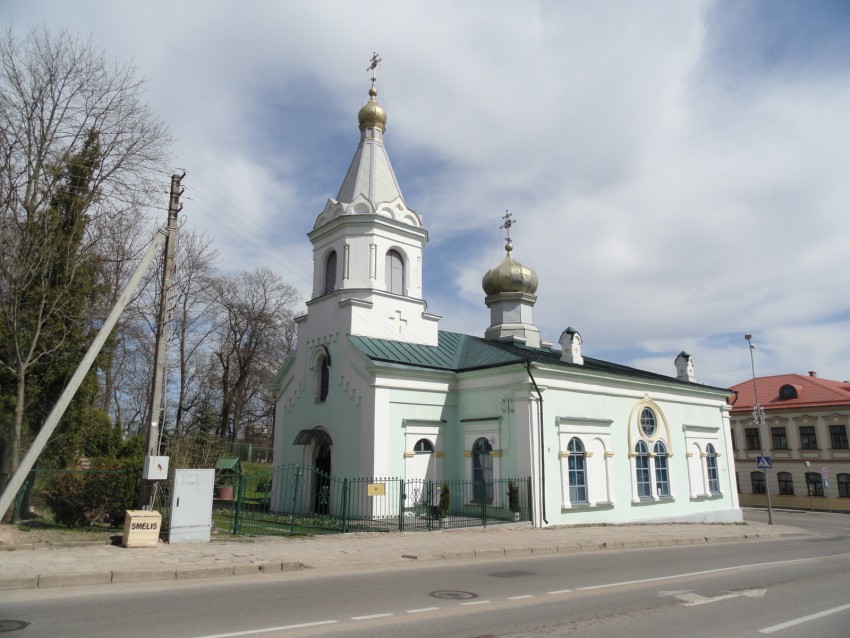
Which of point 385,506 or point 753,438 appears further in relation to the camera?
point 753,438

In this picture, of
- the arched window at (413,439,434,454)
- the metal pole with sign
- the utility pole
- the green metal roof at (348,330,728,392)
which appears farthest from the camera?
the metal pole with sign

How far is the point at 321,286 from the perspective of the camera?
2339cm

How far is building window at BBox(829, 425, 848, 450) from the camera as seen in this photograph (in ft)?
125

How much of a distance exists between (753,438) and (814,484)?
492 centimetres

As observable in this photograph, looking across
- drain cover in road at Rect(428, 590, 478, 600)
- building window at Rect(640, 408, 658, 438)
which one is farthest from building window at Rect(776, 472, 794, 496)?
drain cover in road at Rect(428, 590, 478, 600)

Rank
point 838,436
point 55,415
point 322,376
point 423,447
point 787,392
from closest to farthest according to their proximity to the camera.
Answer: point 55,415 < point 423,447 < point 322,376 < point 838,436 < point 787,392

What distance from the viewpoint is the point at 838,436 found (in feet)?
126

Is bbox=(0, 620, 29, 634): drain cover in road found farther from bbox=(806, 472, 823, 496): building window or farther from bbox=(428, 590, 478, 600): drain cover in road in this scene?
bbox=(806, 472, 823, 496): building window

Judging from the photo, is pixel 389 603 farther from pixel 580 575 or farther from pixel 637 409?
pixel 637 409

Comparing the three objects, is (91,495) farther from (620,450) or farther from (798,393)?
(798,393)

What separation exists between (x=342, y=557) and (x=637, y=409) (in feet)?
49.4

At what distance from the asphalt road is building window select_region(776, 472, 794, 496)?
3206 cm

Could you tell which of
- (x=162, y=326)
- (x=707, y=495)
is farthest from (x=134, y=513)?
(x=707, y=495)

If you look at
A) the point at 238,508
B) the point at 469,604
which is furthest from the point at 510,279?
the point at 469,604
